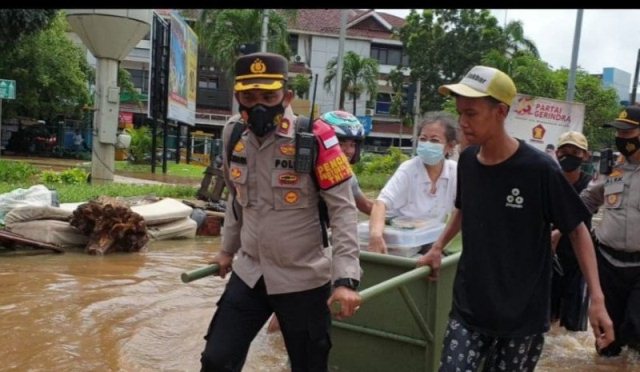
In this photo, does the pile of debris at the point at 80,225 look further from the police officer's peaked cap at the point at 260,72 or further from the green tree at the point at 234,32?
the green tree at the point at 234,32

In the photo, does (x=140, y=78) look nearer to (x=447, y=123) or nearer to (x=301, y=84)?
(x=301, y=84)

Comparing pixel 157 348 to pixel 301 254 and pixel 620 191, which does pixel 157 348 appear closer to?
pixel 301 254

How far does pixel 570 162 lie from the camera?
492 cm

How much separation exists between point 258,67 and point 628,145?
2.82m

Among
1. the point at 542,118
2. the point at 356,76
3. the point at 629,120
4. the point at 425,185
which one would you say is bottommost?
the point at 425,185

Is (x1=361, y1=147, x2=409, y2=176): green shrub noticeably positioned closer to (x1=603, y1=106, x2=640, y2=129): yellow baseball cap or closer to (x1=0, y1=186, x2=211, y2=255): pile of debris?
(x1=0, y1=186, x2=211, y2=255): pile of debris

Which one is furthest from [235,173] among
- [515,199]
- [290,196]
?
[515,199]

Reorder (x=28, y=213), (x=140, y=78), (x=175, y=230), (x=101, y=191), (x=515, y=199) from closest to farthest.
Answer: (x=515, y=199) < (x=28, y=213) < (x=175, y=230) < (x=101, y=191) < (x=140, y=78)

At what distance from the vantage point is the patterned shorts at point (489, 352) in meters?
2.52

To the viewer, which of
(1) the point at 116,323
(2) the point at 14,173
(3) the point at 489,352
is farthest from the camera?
(2) the point at 14,173

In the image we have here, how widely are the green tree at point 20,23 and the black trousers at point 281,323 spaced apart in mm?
7051

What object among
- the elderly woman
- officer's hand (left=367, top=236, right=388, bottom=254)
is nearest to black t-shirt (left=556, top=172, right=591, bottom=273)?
the elderly woman

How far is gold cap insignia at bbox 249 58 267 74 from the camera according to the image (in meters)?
2.54

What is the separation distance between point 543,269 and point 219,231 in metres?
7.38
